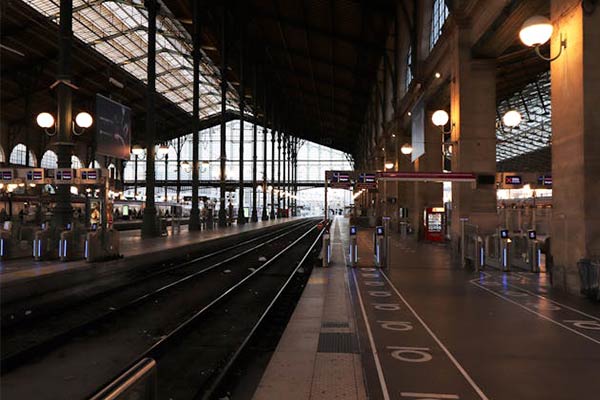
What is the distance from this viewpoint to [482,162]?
A: 17.3m

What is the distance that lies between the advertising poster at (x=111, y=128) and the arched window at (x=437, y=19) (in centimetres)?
1382

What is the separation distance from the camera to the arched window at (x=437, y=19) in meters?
22.2

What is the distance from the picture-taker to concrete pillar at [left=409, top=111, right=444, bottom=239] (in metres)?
27.4

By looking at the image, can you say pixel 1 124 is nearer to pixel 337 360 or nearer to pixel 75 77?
pixel 75 77

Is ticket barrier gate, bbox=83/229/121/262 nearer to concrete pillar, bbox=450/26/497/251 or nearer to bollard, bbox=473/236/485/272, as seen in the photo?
bollard, bbox=473/236/485/272

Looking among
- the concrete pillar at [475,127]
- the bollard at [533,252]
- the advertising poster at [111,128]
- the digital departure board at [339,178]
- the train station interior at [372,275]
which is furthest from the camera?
the concrete pillar at [475,127]

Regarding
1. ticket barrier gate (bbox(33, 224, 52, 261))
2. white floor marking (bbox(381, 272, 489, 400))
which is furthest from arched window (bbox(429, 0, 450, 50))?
ticket barrier gate (bbox(33, 224, 52, 261))

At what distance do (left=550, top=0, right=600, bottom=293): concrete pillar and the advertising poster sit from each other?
1393 cm

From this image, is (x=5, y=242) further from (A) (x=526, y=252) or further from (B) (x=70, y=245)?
(A) (x=526, y=252)

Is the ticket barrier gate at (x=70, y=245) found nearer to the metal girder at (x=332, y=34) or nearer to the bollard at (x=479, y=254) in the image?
the bollard at (x=479, y=254)

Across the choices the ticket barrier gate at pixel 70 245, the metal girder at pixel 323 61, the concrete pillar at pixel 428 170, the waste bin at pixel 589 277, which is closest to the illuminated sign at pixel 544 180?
the waste bin at pixel 589 277

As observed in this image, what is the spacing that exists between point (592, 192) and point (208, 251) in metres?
17.2

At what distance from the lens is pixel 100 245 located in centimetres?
1447

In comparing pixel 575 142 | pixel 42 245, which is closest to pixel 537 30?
pixel 575 142
